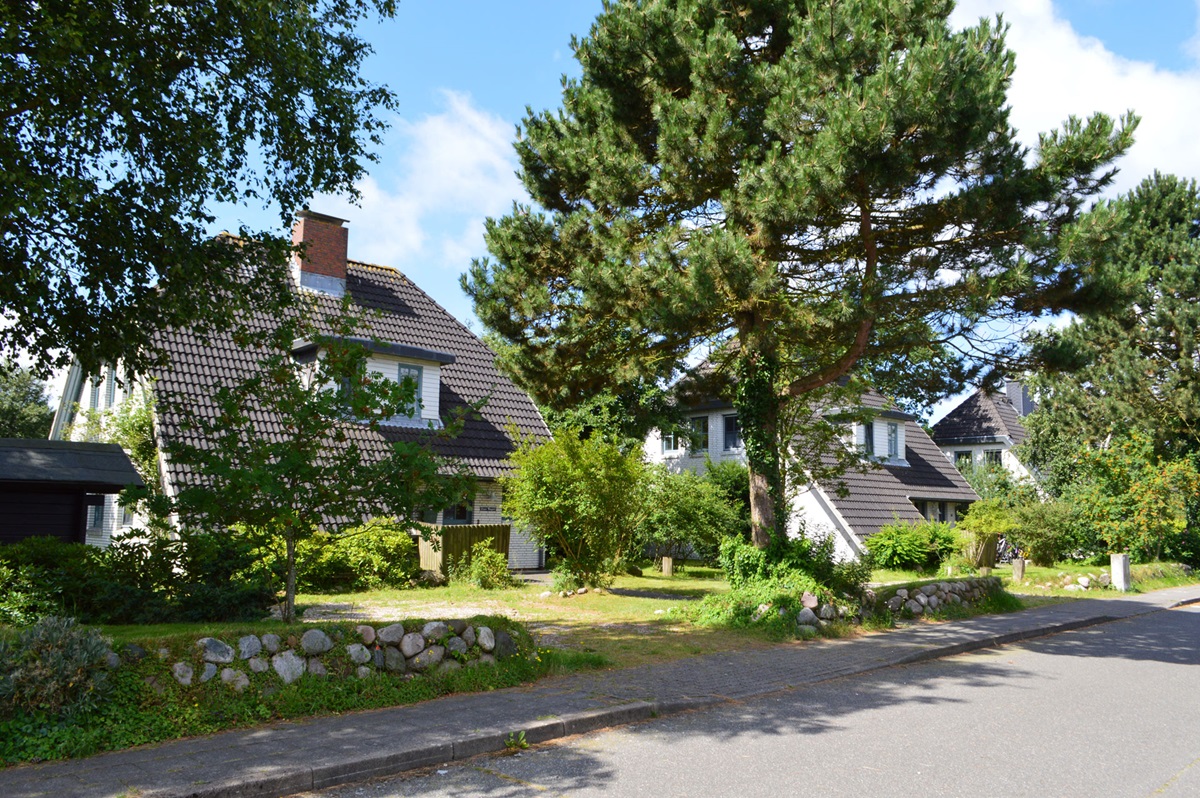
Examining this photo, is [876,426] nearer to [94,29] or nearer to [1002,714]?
[1002,714]

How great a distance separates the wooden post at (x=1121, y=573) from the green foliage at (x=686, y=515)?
10391 millimetres

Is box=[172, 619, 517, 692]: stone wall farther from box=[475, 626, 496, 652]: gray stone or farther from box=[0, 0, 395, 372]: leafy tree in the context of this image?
box=[0, 0, 395, 372]: leafy tree

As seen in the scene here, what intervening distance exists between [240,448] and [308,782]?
13.7ft

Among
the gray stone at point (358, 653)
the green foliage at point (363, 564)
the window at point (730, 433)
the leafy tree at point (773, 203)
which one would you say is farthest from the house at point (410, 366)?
the gray stone at point (358, 653)

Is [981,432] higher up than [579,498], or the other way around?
[981,432]

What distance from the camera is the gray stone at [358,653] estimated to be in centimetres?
838

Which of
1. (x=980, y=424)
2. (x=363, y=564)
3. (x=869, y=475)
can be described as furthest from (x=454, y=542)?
(x=980, y=424)

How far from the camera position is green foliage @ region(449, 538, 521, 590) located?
62.3 feet

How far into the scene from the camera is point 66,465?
14.9 metres

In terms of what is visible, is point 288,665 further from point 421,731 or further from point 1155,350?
point 1155,350

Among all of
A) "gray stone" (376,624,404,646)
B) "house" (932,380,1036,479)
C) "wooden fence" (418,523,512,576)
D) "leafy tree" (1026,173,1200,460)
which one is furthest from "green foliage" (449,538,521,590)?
"house" (932,380,1036,479)

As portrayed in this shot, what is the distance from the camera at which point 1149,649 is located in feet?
45.8

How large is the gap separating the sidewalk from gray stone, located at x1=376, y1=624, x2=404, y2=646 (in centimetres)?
78

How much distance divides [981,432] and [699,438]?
68.6ft
